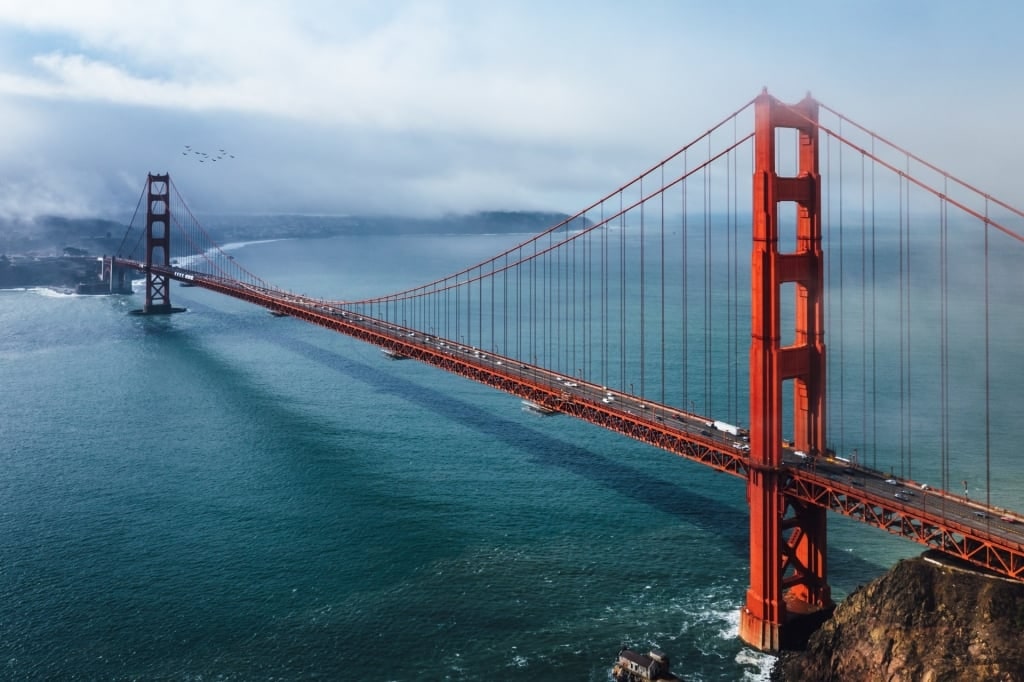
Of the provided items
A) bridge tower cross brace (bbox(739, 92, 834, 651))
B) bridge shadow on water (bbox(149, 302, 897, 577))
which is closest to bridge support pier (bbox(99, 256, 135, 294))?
bridge shadow on water (bbox(149, 302, 897, 577))

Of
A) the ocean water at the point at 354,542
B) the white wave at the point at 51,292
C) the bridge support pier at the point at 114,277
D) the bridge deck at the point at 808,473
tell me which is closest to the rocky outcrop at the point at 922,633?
the bridge deck at the point at 808,473

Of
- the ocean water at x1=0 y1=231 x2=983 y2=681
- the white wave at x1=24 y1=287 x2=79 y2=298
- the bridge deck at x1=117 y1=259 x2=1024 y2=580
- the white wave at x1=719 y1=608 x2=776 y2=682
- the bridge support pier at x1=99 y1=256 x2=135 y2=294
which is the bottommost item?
the white wave at x1=719 y1=608 x2=776 y2=682

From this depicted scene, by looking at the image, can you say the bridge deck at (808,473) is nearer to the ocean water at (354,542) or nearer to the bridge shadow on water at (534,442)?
the bridge shadow on water at (534,442)

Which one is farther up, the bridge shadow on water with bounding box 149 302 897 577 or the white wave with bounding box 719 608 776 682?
the bridge shadow on water with bounding box 149 302 897 577

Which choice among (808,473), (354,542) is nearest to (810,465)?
(808,473)

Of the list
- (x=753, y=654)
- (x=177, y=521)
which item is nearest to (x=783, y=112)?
(x=753, y=654)

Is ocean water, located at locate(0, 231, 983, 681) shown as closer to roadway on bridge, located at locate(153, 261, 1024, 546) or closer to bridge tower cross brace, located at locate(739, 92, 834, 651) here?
bridge tower cross brace, located at locate(739, 92, 834, 651)
